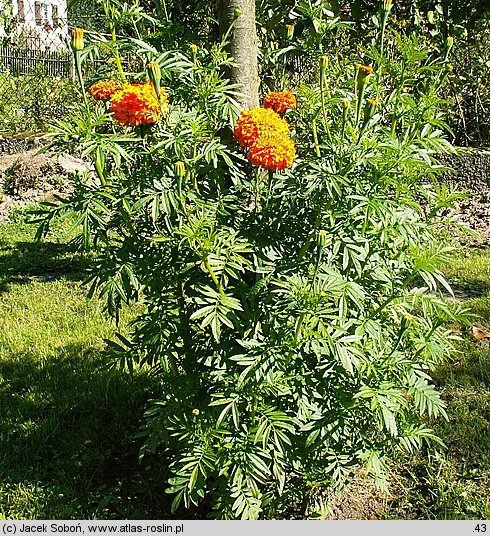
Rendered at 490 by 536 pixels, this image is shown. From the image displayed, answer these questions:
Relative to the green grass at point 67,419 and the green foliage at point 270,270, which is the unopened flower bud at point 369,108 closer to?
the green foliage at point 270,270

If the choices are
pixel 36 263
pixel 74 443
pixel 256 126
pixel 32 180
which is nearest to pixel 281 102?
pixel 256 126

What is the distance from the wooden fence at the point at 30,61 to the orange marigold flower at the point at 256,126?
832cm

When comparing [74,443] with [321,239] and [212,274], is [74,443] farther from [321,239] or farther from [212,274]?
[321,239]

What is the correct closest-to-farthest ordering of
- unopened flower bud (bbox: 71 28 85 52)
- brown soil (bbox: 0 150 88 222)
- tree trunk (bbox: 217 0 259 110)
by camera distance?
→ unopened flower bud (bbox: 71 28 85 52), tree trunk (bbox: 217 0 259 110), brown soil (bbox: 0 150 88 222)

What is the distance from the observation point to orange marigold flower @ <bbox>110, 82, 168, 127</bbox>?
1971 millimetres

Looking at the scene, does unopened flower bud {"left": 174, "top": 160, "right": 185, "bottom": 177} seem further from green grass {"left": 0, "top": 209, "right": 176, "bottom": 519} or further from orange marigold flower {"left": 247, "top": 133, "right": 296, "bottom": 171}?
green grass {"left": 0, "top": 209, "right": 176, "bottom": 519}

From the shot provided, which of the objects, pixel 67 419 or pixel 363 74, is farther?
pixel 67 419

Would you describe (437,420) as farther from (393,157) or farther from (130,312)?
(130,312)

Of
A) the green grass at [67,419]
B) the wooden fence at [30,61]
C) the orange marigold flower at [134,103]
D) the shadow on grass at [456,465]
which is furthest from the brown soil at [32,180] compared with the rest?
the orange marigold flower at [134,103]

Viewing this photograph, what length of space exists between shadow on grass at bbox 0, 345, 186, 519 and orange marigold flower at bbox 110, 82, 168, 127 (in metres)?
1.29

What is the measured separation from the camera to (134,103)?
197 cm

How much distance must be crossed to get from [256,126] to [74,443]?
188 centimetres

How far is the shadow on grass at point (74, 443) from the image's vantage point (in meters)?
2.71

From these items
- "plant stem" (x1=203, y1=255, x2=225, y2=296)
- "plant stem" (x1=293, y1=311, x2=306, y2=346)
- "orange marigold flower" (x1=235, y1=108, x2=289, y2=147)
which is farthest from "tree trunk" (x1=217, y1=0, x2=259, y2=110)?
"plant stem" (x1=293, y1=311, x2=306, y2=346)
